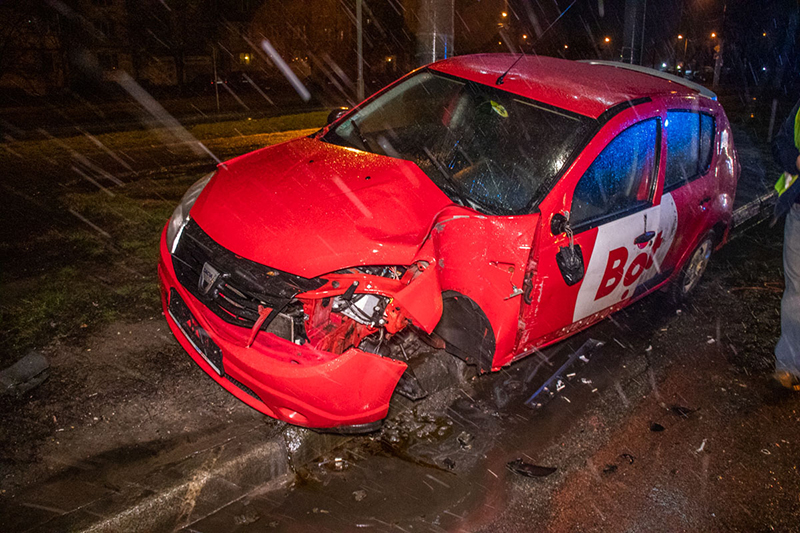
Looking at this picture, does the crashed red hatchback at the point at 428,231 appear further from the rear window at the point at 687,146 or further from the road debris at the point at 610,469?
the road debris at the point at 610,469

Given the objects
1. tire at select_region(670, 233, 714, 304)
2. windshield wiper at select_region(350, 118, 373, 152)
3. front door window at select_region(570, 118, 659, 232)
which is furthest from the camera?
tire at select_region(670, 233, 714, 304)

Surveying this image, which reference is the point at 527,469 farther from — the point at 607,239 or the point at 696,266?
the point at 696,266

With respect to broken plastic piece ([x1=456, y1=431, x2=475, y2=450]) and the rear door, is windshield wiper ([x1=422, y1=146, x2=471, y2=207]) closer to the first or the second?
broken plastic piece ([x1=456, y1=431, x2=475, y2=450])

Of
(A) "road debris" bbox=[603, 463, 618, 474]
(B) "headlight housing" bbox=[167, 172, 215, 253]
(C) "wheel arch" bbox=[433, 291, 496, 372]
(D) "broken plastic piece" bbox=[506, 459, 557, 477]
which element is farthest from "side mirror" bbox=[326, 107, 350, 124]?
(A) "road debris" bbox=[603, 463, 618, 474]

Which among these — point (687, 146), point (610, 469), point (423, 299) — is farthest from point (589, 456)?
point (687, 146)

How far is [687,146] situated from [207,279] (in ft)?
11.9

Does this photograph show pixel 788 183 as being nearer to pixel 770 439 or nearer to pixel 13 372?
pixel 770 439

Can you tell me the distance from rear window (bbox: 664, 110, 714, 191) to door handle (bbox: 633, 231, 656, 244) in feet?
1.46

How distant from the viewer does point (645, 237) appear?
3959 mm

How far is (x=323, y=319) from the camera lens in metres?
3.04

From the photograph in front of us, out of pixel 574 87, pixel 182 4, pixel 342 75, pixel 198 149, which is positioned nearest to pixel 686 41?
pixel 342 75

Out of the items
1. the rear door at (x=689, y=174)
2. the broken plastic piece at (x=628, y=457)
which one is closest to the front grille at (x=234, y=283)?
the broken plastic piece at (x=628, y=457)

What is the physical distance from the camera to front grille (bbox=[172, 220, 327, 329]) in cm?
285

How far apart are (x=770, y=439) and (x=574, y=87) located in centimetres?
252
